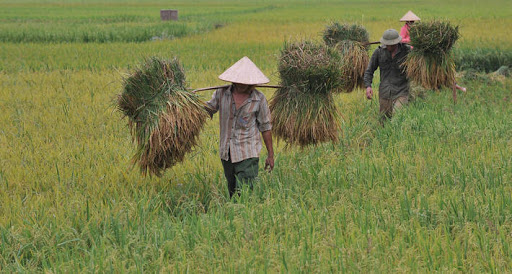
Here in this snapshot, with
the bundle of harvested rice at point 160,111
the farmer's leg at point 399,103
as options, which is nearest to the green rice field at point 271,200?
the farmer's leg at point 399,103

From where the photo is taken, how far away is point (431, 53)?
646 centimetres

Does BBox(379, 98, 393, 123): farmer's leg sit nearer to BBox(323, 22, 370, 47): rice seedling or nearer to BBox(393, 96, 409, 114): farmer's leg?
BBox(393, 96, 409, 114): farmer's leg

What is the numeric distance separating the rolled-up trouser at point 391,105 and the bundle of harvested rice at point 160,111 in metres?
3.11

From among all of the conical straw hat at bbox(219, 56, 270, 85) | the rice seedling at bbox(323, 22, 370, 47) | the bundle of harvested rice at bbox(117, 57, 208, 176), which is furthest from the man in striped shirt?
the rice seedling at bbox(323, 22, 370, 47)

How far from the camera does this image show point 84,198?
4.70 m

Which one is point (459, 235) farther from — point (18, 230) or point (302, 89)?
point (18, 230)

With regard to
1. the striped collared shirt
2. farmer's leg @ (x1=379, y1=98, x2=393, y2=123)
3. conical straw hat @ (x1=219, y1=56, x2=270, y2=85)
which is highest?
conical straw hat @ (x1=219, y1=56, x2=270, y2=85)

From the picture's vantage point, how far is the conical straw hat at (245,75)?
434 centimetres

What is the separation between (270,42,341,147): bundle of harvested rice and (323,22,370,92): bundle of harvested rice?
1473mm

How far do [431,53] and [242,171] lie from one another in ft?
9.67

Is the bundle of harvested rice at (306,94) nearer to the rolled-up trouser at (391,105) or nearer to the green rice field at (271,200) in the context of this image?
the green rice field at (271,200)

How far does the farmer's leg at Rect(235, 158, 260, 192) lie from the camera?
4.60 m

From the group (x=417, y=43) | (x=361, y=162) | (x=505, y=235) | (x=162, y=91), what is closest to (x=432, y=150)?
(x=361, y=162)

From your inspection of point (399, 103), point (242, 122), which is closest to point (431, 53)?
point (399, 103)
